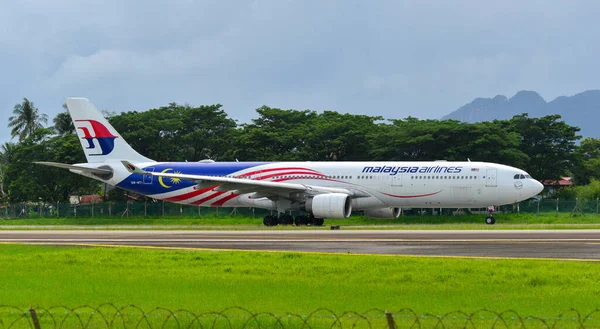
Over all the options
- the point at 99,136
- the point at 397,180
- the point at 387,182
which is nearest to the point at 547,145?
the point at 397,180

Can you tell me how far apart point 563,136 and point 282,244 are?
4886cm

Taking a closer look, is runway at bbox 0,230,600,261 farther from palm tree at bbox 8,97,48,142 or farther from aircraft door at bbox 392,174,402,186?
palm tree at bbox 8,97,48,142

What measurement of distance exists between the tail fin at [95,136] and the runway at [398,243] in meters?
14.8

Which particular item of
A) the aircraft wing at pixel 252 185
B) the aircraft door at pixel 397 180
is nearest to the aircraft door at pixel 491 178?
the aircraft door at pixel 397 180

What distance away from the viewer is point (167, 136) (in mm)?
74750

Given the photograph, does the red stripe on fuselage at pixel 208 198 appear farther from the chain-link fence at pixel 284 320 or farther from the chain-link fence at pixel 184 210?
the chain-link fence at pixel 284 320

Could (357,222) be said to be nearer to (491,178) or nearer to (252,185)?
(252,185)

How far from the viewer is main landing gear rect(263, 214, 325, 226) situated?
45.0 metres

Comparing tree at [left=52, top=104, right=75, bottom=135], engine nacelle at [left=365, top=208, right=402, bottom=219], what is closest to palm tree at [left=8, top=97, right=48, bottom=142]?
tree at [left=52, top=104, right=75, bottom=135]

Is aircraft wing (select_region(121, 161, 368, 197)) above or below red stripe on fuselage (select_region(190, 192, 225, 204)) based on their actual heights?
above

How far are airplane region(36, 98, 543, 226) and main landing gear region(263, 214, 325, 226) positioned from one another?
5 cm

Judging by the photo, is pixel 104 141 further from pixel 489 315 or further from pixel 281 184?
pixel 489 315

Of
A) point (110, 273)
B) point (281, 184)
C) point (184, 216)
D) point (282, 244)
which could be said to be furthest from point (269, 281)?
point (184, 216)

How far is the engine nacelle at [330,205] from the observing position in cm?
4216
